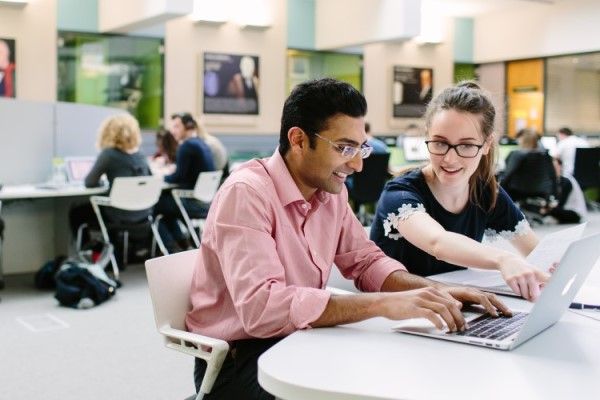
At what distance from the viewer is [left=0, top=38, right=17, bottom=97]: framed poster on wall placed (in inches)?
324

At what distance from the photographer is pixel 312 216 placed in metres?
1.87

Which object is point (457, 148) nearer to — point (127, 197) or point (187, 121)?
point (127, 197)

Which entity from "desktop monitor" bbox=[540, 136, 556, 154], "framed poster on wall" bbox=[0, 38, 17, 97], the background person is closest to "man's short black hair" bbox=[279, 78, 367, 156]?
"framed poster on wall" bbox=[0, 38, 17, 97]

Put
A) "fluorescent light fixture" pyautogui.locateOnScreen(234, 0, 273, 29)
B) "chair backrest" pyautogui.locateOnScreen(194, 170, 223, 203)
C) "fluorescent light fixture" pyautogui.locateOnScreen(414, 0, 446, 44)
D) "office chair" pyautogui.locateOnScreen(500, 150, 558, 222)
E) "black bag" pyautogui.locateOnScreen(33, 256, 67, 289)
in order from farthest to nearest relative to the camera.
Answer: "fluorescent light fixture" pyautogui.locateOnScreen(414, 0, 446, 44), "fluorescent light fixture" pyautogui.locateOnScreen(234, 0, 273, 29), "office chair" pyautogui.locateOnScreen(500, 150, 558, 222), "chair backrest" pyautogui.locateOnScreen(194, 170, 223, 203), "black bag" pyautogui.locateOnScreen(33, 256, 67, 289)

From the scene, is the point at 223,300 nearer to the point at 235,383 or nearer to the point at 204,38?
the point at 235,383

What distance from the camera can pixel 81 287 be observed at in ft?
16.6

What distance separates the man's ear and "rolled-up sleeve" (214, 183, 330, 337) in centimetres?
17

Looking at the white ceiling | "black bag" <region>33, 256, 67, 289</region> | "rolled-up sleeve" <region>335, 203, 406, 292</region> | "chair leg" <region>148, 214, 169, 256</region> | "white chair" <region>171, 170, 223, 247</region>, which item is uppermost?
the white ceiling

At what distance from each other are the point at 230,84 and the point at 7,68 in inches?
112

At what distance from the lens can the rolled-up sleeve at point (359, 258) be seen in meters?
1.97

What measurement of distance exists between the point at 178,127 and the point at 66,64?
240 cm

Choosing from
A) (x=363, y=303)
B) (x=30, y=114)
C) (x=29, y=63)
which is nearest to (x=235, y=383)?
(x=363, y=303)

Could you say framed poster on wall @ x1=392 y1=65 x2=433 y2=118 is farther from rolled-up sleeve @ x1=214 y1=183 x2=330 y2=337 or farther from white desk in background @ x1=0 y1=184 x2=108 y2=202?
rolled-up sleeve @ x1=214 y1=183 x2=330 y2=337

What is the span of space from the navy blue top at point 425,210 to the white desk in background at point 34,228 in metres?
3.89
